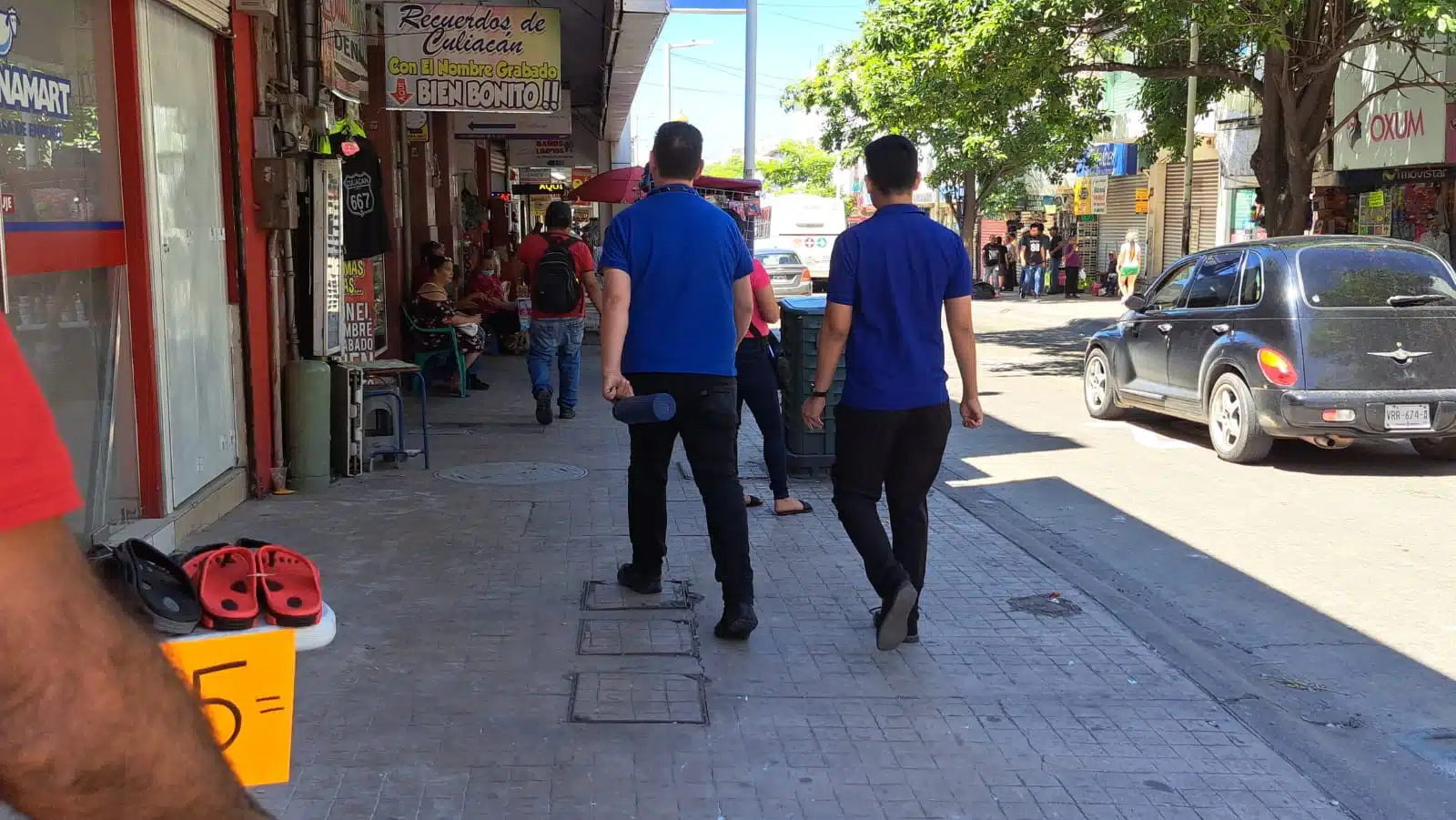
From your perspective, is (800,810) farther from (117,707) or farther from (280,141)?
(280,141)

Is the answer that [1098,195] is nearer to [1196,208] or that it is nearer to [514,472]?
[1196,208]

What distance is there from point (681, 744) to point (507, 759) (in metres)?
0.56

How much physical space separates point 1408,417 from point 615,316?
6.49m

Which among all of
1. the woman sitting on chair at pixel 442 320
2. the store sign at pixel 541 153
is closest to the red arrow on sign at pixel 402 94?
the woman sitting on chair at pixel 442 320

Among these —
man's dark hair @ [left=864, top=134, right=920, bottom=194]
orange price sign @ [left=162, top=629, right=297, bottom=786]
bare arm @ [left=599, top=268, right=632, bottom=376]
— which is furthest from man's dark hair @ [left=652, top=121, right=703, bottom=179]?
orange price sign @ [left=162, top=629, right=297, bottom=786]

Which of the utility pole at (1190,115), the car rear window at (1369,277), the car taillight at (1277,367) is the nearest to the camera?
the car taillight at (1277,367)

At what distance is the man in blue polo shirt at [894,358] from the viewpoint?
17.2 ft

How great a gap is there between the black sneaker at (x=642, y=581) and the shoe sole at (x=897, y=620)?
126cm

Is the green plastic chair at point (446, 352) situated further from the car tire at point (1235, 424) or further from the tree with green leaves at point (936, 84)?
the car tire at point (1235, 424)

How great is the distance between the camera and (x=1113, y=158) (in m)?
34.8

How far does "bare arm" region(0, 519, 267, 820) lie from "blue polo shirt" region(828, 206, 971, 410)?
4.21 m

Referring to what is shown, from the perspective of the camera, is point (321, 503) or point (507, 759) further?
point (321, 503)

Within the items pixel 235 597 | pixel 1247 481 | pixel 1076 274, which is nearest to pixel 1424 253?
pixel 1247 481

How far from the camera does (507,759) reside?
4.16m
